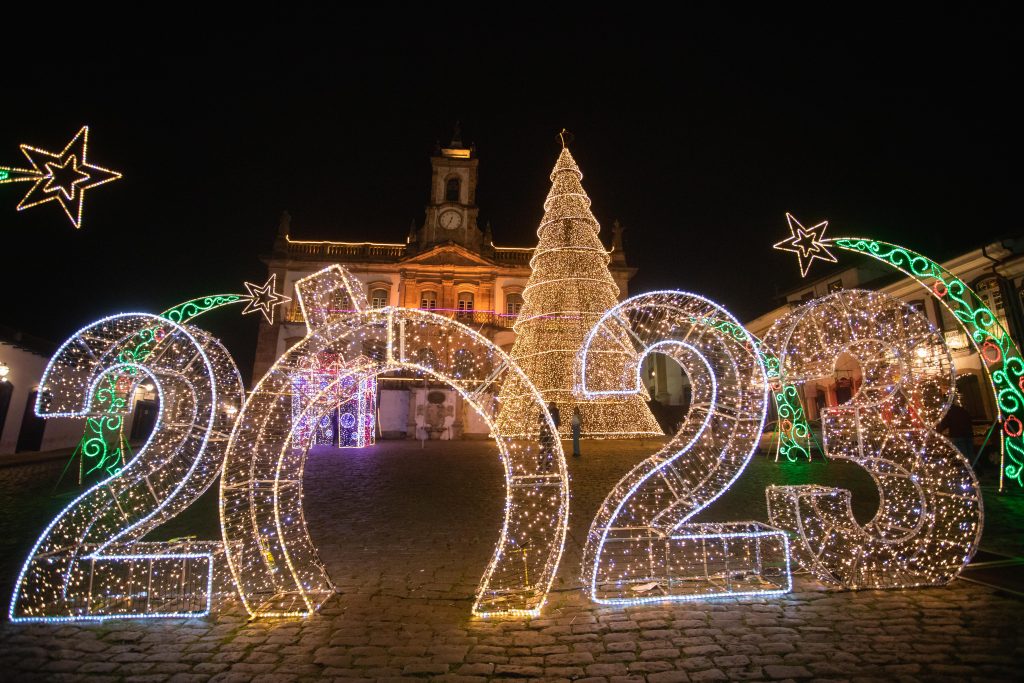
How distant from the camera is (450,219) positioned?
89.1 ft

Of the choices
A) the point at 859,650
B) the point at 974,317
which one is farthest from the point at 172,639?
the point at 974,317

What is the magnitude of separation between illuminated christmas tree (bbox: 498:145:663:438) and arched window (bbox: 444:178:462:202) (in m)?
13.0

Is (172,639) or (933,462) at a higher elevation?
(933,462)

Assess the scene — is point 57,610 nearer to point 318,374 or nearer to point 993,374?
point 318,374

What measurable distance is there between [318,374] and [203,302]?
5960mm

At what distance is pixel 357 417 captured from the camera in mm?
16422

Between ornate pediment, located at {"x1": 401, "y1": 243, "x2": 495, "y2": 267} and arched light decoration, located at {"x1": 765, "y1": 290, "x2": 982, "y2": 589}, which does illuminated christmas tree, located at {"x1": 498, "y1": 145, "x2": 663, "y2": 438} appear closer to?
ornate pediment, located at {"x1": 401, "y1": 243, "x2": 495, "y2": 267}

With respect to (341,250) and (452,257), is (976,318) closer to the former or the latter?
(452,257)

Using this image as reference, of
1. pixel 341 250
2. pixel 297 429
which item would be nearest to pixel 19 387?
pixel 341 250

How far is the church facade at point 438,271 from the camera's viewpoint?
78.1ft

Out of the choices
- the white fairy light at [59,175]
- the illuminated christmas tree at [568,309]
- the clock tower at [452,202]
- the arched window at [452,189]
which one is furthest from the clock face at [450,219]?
the white fairy light at [59,175]

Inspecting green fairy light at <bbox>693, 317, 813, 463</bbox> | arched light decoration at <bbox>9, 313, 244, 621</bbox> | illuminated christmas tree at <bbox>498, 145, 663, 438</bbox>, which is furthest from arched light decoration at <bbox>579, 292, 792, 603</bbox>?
illuminated christmas tree at <bbox>498, 145, 663, 438</bbox>

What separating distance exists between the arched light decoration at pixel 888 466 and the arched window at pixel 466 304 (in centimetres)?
2102

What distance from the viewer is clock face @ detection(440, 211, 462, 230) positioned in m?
27.0
